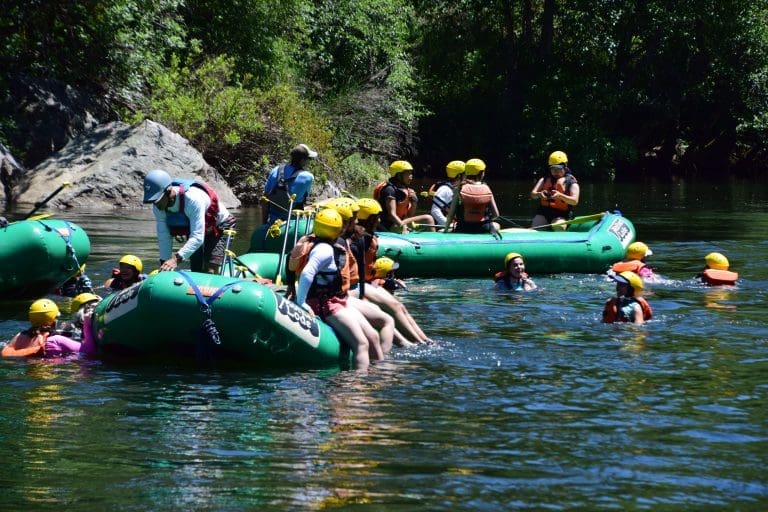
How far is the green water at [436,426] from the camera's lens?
20.7 feet

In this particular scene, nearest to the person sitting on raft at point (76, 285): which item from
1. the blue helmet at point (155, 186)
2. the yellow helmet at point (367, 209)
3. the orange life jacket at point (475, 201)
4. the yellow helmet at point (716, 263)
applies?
the blue helmet at point (155, 186)

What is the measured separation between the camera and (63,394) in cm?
837

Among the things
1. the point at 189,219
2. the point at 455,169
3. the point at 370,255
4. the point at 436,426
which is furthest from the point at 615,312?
the point at 455,169

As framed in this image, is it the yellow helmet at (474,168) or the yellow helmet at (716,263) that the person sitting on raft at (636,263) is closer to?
the yellow helmet at (716,263)

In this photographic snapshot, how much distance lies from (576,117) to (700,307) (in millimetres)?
25152

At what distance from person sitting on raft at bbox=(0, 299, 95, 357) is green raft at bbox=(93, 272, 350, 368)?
498 millimetres

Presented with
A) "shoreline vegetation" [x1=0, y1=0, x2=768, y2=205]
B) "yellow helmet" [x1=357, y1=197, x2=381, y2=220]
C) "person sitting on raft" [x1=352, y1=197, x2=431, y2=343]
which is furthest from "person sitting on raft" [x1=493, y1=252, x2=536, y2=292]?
"shoreline vegetation" [x1=0, y1=0, x2=768, y2=205]

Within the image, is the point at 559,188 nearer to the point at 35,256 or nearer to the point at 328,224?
the point at 35,256

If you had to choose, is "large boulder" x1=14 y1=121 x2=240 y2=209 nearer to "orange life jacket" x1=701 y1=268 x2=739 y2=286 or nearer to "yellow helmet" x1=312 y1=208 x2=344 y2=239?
"orange life jacket" x1=701 y1=268 x2=739 y2=286

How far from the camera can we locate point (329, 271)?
9078mm

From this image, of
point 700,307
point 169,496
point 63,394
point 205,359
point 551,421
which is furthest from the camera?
point 700,307

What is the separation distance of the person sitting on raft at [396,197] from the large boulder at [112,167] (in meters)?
7.46

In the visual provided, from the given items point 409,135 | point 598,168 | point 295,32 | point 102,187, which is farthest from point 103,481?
point 598,168

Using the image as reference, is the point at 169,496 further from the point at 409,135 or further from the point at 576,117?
the point at 576,117
